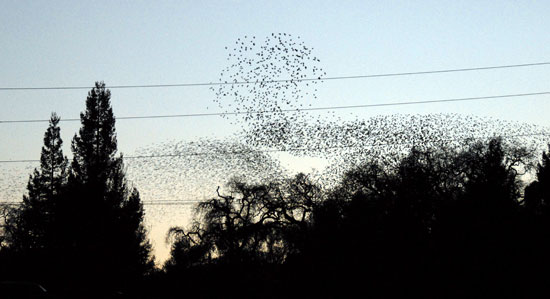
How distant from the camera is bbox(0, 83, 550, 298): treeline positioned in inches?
1363

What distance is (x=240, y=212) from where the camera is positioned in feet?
185

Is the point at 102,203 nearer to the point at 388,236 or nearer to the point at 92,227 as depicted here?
the point at 92,227

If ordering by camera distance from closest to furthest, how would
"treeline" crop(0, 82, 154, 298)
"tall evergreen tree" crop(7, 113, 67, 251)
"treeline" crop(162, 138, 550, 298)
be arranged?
1. "treeline" crop(162, 138, 550, 298)
2. "treeline" crop(0, 82, 154, 298)
3. "tall evergreen tree" crop(7, 113, 67, 251)

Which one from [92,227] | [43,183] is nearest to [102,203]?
[92,227]

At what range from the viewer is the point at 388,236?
121 ft

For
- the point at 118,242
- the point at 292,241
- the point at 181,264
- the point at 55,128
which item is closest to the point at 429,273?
the point at 292,241

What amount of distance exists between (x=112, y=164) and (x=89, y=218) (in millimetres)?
5223

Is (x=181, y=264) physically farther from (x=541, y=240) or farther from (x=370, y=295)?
(x=541, y=240)

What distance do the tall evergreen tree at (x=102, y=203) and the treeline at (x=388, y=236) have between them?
5.27 meters

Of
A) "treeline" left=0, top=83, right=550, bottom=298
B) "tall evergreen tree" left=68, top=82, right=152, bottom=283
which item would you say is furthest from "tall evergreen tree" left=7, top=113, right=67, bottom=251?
"tall evergreen tree" left=68, top=82, right=152, bottom=283

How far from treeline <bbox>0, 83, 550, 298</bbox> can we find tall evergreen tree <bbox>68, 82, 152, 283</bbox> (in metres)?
0.11

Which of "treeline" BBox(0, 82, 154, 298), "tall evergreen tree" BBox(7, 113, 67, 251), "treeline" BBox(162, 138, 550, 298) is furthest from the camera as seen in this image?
"tall evergreen tree" BBox(7, 113, 67, 251)

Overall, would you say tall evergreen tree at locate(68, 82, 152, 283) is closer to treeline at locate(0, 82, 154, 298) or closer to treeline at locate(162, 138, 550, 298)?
treeline at locate(0, 82, 154, 298)

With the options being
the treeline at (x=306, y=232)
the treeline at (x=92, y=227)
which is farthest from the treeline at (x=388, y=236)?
the treeline at (x=92, y=227)
